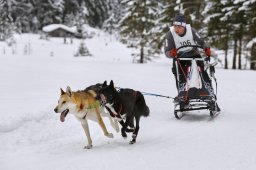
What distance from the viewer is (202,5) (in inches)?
1292

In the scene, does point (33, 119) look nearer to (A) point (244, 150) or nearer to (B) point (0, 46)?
(A) point (244, 150)

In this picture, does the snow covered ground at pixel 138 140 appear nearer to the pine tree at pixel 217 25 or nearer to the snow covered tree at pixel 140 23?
the pine tree at pixel 217 25

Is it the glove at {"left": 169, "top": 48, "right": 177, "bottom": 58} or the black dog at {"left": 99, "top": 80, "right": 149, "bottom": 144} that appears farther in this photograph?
the glove at {"left": 169, "top": 48, "right": 177, "bottom": 58}

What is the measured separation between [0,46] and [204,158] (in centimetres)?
3941

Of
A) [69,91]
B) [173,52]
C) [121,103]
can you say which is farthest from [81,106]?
[173,52]

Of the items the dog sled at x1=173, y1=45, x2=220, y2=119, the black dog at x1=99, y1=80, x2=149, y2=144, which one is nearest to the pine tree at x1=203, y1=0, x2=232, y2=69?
the dog sled at x1=173, y1=45, x2=220, y2=119

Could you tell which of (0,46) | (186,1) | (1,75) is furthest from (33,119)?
(0,46)

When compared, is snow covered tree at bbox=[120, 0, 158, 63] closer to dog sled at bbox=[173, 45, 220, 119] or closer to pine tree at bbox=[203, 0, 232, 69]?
pine tree at bbox=[203, 0, 232, 69]

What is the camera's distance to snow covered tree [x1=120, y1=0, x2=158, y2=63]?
118ft

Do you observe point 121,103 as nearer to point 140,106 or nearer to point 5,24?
point 140,106

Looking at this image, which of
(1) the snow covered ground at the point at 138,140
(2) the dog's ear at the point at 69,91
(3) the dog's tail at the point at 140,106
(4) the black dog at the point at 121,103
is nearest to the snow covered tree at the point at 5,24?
(1) the snow covered ground at the point at 138,140

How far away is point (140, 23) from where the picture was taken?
36844mm

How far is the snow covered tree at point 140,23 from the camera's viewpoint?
36062 mm

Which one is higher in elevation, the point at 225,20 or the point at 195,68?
the point at 225,20
